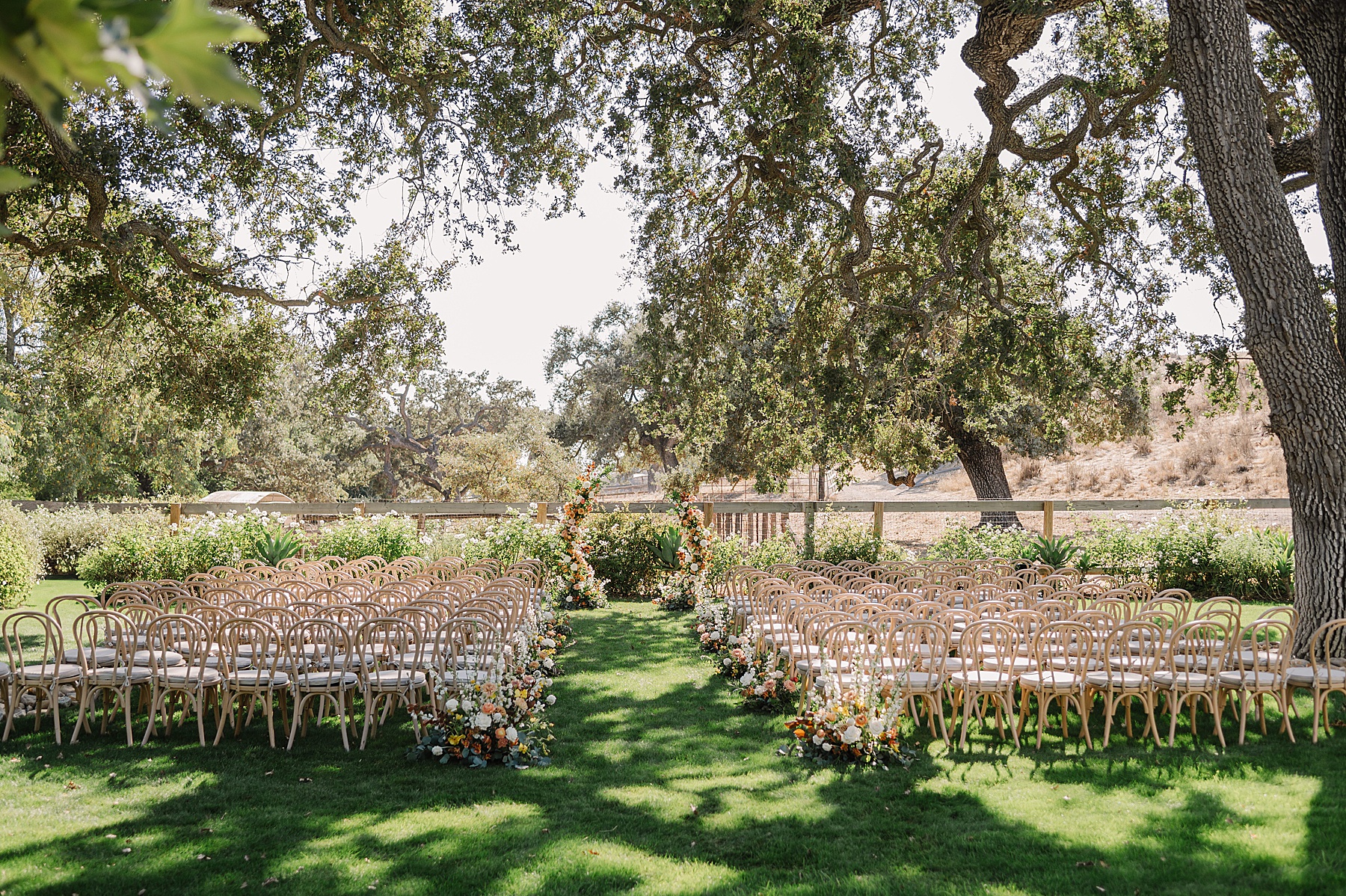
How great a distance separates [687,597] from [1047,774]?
316 inches

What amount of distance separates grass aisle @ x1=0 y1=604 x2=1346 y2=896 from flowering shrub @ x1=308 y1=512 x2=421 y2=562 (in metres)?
6.54

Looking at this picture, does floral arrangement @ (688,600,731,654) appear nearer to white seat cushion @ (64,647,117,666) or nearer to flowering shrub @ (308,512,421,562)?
flowering shrub @ (308,512,421,562)

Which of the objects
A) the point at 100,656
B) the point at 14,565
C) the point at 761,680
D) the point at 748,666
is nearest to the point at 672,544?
the point at 748,666

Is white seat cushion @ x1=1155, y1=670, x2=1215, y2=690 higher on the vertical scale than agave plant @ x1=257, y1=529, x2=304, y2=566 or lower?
lower

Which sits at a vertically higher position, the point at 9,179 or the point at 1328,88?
the point at 1328,88

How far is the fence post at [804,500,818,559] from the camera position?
14.1 meters

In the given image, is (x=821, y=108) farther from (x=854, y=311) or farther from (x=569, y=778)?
(x=569, y=778)

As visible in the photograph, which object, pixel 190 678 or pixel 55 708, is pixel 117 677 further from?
pixel 190 678

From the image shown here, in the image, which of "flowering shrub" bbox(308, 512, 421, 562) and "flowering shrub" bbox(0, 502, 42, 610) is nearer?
"flowering shrub" bbox(0, 502, 42, 610)

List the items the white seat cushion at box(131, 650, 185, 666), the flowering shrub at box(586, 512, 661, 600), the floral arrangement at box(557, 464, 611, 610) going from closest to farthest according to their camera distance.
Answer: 1. the white seat cushion at box(131, 650, 185, 666)
2. the floral arrangement at box(557, 464, 611, 610)
3. the flowering shrub at box(586, 512, 661, 600)

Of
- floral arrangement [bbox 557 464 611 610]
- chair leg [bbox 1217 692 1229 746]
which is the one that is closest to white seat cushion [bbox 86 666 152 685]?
floral arrangement [bbox 557 464 611 610]

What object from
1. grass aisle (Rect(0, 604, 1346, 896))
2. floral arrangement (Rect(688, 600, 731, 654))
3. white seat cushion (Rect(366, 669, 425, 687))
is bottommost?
grass aisle (Rect(0, 604, 1346, 896))

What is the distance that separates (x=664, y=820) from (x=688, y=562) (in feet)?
29.2

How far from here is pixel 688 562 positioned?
13.8 meters
